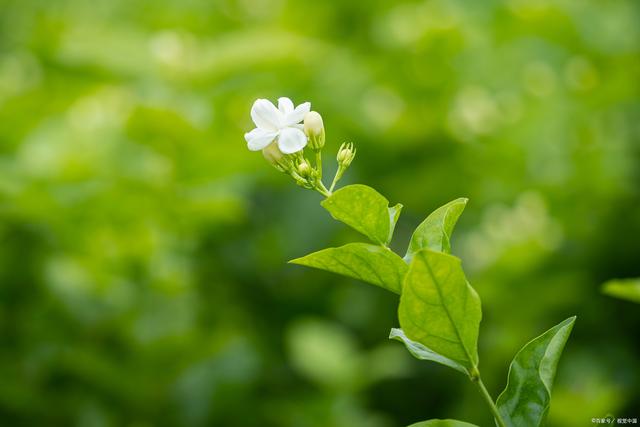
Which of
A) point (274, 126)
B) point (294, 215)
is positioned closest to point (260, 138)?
point (274, 126)

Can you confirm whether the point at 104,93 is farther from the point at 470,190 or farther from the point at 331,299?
the point at 470,190

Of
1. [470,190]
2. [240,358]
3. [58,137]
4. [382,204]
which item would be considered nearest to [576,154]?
[470,190]

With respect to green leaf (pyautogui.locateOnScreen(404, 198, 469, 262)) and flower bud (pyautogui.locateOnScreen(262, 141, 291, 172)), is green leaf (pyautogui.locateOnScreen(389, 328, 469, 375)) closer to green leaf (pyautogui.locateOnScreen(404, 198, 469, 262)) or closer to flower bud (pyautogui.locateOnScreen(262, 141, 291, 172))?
green leaf (pyautogui.locateOnScreen(404, 198, 469, 262))

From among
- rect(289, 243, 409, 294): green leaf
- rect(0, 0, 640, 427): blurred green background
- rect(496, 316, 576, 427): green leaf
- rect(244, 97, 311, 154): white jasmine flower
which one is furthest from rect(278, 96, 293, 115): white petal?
rect(0, 0, 640, 427): blurred green background

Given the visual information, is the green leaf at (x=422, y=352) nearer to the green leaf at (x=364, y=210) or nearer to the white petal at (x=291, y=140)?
Result: the green leaf at (x=364, y=210)

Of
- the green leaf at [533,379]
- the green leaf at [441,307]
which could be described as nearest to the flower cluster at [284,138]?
the green leaf at [441,307]

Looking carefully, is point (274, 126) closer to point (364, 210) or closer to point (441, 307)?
point (364, 210)
